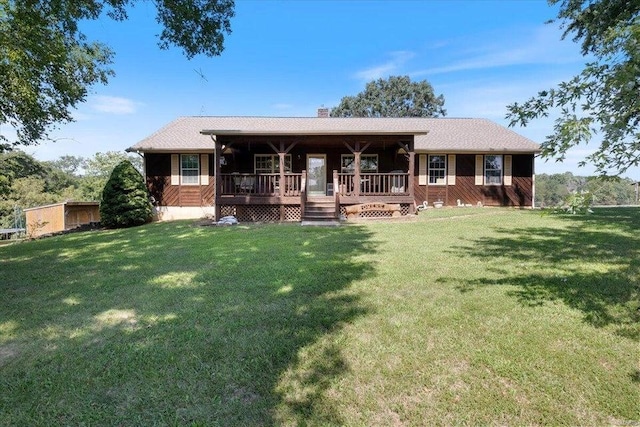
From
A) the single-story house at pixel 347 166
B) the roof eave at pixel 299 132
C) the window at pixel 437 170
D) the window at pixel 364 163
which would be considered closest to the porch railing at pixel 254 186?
the single-story house at pixel 347 166

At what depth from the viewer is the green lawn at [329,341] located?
2.29 meters

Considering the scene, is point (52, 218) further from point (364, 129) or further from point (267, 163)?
point (364, 129)

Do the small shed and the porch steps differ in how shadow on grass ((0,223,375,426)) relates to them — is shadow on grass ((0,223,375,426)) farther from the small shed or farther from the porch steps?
the small shed

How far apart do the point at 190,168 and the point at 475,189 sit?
43.4ft

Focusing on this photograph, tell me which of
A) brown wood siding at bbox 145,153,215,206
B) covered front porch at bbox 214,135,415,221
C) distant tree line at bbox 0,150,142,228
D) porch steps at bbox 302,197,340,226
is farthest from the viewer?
distant tree line at bbox 0,150,142,228

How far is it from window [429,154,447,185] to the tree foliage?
12.6m

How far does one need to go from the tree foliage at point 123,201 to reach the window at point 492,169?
1509 centimetres

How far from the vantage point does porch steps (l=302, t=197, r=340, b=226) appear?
38.7 ft

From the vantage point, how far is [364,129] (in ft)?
56.4

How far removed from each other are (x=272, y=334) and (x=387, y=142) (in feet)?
38.0

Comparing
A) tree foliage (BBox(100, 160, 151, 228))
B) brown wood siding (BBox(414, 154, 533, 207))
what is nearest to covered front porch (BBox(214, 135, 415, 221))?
brown wood siding (BBox(414, 154, 533, 207))

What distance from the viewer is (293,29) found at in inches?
672

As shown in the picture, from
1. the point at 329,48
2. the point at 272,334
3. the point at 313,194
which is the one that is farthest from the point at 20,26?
the point at 329,48

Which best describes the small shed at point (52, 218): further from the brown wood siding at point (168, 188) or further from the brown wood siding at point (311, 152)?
the brown wood siding at point (311, 152)
